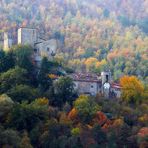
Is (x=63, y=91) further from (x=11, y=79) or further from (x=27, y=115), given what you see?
(x=27, y=115)

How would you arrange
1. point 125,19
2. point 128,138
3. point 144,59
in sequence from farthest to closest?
point 125,19 < point 144,59 < point 128,138

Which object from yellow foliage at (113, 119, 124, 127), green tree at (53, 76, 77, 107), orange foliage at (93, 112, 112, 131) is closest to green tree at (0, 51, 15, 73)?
green tree at (53, 76, 77, 107)

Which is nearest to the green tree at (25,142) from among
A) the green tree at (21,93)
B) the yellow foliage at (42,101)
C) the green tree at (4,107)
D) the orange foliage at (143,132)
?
the green tree at (4,107)

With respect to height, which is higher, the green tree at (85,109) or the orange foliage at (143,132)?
the green tree at (85,109)

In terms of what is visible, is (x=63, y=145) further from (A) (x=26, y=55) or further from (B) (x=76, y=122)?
(A) (x=26, y=55)

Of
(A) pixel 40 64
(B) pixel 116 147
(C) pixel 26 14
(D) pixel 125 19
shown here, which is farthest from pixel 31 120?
(D) pixel 125 19

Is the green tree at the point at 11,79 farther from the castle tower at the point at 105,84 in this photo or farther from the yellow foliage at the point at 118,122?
the yellow foliage at the point at 118,122
